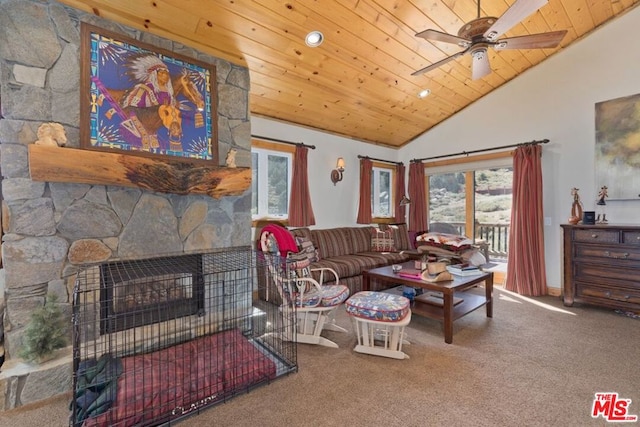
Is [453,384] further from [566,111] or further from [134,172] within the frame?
[566,111]

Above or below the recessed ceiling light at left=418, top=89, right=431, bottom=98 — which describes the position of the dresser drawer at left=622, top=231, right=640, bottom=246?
below

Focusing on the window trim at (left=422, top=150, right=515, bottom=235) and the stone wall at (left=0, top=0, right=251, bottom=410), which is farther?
the window trim at (left=422, top=150, right=515, bottom=235)

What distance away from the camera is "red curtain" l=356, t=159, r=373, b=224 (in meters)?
5.11

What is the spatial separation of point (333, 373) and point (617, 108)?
14.6ft

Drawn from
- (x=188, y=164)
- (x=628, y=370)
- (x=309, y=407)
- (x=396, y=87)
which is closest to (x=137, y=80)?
(x=188, y=164)

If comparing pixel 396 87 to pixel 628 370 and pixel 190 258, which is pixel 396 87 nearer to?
pixel 190 258

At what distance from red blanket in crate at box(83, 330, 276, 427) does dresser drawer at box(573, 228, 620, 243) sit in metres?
3.68

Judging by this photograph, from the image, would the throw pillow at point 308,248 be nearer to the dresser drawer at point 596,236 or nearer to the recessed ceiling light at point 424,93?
the recessed ceiling light at point 424,93

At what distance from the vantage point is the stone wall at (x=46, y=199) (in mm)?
1939

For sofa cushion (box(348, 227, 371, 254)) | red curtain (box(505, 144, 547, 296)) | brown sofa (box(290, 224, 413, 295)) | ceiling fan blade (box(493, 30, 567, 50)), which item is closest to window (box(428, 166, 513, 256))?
red curtain (box(505, 144, 547, 296))

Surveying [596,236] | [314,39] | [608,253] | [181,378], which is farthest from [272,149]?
[608,253]

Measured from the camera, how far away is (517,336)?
278cm

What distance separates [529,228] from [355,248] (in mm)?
2434

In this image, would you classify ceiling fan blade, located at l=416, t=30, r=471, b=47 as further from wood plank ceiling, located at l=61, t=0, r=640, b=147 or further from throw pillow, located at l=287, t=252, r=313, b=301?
throw pillow, located at l=287, t=252, r=313, b=301
